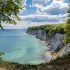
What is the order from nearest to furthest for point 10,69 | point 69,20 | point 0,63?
point 10,69 < point 0,63 < point 69,20

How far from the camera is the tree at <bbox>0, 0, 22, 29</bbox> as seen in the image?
26.7 metres

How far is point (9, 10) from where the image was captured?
2734 cm

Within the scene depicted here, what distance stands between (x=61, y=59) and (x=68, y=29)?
173ft

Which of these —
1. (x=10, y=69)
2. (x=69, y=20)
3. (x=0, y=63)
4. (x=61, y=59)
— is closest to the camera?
(x=10, y=69)

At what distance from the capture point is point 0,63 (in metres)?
24.6

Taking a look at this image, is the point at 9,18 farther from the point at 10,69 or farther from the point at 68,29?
the point at 68,29

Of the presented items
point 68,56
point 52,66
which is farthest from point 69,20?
point 52,66

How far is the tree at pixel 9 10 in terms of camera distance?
87.7 ft

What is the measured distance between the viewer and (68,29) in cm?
7869

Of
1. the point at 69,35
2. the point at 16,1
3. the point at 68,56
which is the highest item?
the point at 16,1

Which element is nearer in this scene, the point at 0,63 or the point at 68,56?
the point at 0,63

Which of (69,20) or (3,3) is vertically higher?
(3,3)

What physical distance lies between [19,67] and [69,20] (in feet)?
182

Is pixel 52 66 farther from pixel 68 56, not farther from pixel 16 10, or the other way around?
pixel 16 10
